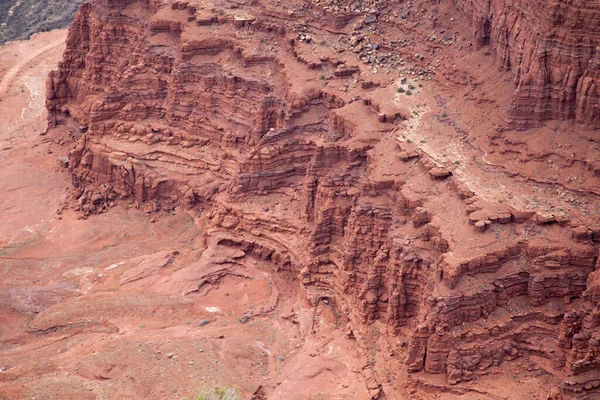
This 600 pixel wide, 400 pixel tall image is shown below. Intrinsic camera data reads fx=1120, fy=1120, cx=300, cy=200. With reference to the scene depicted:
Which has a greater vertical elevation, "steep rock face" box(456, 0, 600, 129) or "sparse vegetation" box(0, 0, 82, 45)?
"steep rock face" box(456, 0, 600, 129)

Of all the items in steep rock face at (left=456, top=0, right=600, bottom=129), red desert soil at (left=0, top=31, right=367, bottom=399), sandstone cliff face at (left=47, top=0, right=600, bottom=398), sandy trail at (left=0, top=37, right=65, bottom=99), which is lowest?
red desert soil at (left=0, top=31, right=367, bottom=399)

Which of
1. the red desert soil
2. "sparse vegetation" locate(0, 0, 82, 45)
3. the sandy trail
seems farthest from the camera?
"sparse vegetation" locate(0, 0, 82, 45)

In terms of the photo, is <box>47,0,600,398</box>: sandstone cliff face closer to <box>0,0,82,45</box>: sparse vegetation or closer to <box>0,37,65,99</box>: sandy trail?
<box>0,37,65,99</box>: sandy trail

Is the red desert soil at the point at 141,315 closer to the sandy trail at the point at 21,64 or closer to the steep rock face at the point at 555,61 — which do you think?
the steep rock face at the point at 555,61

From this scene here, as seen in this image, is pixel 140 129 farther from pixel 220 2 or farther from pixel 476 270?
pixel 476 270

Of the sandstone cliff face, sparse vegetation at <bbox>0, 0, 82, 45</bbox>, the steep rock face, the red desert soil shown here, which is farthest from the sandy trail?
the steep rock face

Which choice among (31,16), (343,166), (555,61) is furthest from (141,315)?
(31,16)
